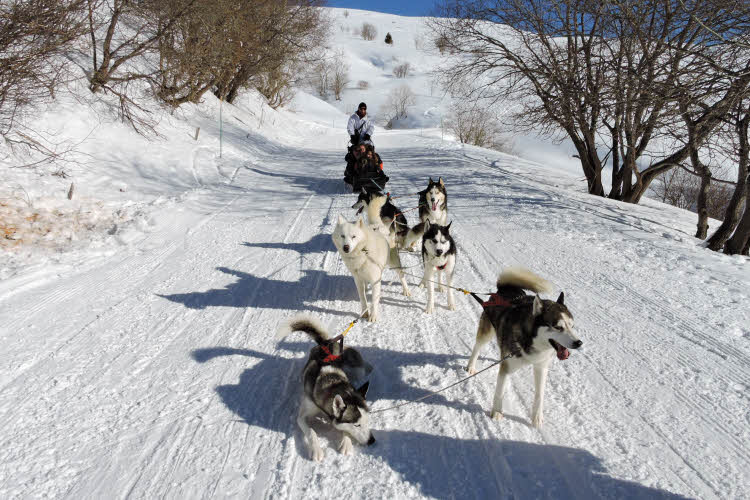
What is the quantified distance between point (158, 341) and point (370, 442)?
2.35 meters

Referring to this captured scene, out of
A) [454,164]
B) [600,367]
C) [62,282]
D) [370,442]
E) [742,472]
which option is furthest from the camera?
[454,164]

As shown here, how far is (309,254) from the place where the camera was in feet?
19.8

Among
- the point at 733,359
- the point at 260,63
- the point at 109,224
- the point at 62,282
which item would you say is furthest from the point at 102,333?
the point at 260,63

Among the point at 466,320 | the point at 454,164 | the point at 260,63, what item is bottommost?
the point at 466,320

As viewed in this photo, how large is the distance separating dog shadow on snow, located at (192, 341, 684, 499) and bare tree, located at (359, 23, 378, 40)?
9142cm

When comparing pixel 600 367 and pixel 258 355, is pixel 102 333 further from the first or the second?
pixel 600 367

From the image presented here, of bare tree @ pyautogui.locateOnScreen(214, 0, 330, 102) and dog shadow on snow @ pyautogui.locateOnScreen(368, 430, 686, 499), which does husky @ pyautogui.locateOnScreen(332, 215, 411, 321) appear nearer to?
dog shadow on snow @ pyautogui.locateOnScreen(368, 430, 686, 499)

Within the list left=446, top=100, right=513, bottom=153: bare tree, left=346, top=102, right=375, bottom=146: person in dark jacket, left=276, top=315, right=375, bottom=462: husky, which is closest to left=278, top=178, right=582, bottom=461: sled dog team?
left=276, top=315, right=375, bottom=462: husky

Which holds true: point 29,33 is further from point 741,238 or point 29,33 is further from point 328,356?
point 741,238

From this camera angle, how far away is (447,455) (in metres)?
2.61

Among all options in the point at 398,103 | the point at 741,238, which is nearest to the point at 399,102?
the point at 398,103

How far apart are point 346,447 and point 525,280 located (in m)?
1.79

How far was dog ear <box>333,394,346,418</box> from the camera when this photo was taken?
99.7 inches

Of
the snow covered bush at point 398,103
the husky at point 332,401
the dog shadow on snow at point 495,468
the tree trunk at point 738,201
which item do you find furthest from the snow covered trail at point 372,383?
the snow covered bush at point 398,103
